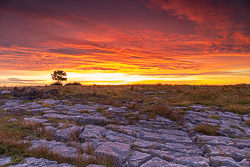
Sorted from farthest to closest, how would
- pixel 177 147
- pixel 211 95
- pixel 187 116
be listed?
pixel 211 95
pixel 187 116
pixel 177 147

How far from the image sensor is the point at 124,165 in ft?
13.4

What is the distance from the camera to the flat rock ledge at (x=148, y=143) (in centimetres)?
421

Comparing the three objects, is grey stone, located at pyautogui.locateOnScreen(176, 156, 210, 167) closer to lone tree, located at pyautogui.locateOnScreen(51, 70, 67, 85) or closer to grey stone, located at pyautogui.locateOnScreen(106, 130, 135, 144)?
grey stone, located at pyautogui.locateOnScreen(106, 130, 135, 144)

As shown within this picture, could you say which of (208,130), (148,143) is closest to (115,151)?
(148,143)

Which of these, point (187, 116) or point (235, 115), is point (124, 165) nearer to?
point (187, 116)

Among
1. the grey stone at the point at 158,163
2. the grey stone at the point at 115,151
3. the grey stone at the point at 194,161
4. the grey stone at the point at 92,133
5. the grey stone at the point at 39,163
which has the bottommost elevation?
the grey stone at the point at 194,161

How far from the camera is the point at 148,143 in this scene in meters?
5.28

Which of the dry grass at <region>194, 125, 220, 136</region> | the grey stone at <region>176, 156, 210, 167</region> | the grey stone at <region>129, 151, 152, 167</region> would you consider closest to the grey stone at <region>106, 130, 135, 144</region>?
the grey stone at <region>129, 151, 152, 167</region>

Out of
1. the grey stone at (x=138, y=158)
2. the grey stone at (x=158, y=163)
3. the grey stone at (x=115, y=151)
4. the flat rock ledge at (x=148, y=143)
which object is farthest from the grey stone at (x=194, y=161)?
the grey stone at (x=115, y=151)

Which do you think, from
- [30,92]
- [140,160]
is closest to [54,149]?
[140,160]

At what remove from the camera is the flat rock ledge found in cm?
421

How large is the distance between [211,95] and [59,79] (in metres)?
41.1

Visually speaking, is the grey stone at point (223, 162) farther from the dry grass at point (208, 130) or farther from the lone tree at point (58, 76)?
the lone tree at point (58, 76)

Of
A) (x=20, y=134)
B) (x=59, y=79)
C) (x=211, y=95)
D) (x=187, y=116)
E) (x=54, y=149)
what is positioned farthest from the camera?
(x=59, y=79)
